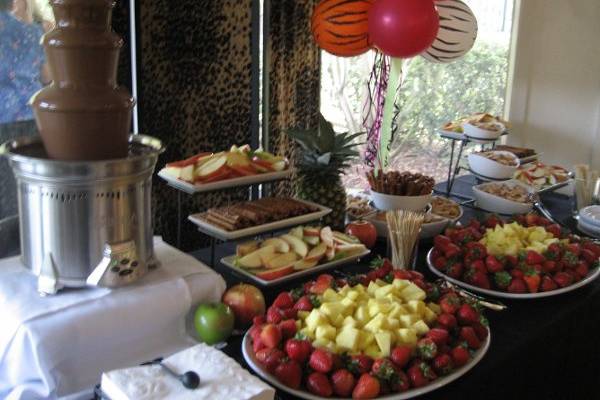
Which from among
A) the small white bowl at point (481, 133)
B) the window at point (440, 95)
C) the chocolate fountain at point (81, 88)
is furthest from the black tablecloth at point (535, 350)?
the window at point (440, 95)

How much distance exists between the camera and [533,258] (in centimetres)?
152

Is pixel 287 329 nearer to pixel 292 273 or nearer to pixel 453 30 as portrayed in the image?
pixel 292 273

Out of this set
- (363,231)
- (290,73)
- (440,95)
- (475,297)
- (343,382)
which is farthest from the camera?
(440,95)

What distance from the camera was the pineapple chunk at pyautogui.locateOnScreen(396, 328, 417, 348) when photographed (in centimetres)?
108

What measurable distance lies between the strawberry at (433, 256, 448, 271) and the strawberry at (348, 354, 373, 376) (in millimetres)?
584

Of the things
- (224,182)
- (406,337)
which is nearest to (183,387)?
(406,337)

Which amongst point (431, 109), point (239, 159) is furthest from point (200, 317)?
point (431, 109)

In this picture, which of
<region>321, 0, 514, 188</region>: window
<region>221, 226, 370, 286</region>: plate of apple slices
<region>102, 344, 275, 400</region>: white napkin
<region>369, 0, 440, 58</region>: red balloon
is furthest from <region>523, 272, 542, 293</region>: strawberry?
<region>321, 0, 514, 188</region>: window

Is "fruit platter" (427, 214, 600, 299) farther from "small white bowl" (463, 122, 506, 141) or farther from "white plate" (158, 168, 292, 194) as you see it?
"small white bowl" (463, 122, 506, 141)

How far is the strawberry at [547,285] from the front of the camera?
147 centimetres

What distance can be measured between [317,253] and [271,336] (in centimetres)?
43

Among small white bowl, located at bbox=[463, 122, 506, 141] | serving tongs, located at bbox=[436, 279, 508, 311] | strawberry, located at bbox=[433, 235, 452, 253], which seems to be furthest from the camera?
small white bowl, located at bbox=[463, 122, 506, 141]

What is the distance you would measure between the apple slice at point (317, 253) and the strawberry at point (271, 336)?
382mm

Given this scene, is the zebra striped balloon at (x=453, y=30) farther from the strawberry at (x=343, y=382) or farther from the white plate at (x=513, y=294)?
the strawberry at (x=343, y=382)
